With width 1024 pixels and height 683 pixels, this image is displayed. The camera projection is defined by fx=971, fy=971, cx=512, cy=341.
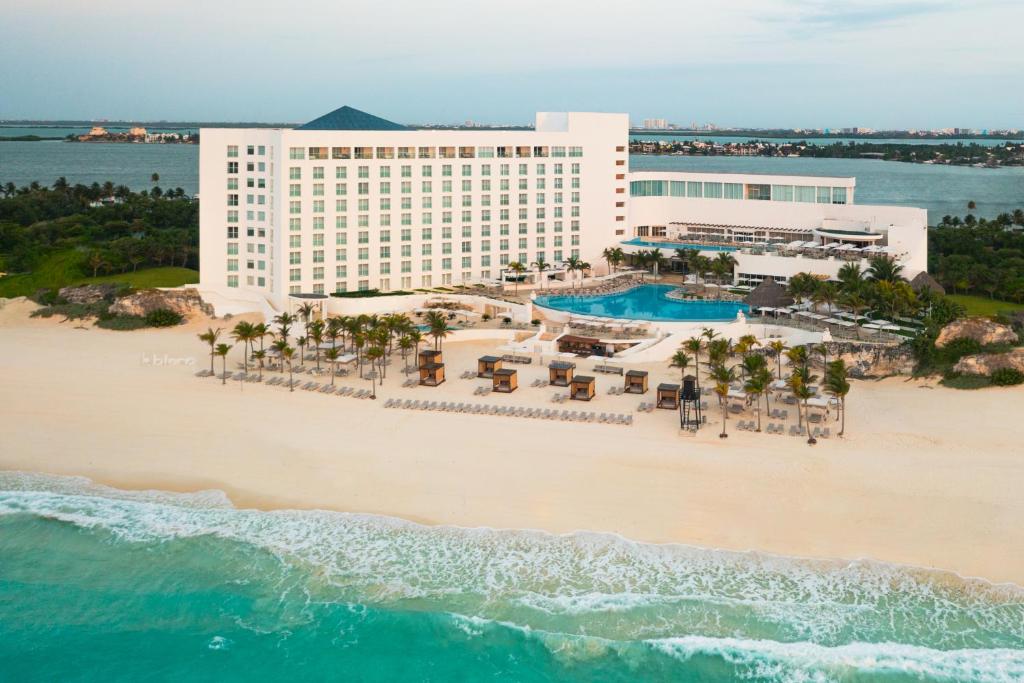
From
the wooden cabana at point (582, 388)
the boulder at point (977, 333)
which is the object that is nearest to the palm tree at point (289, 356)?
the wooden cabana at point (582, 388)

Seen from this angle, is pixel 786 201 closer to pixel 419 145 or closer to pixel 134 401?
pixel 419 145

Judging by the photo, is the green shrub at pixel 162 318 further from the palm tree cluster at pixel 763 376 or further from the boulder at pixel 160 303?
the palm tree cluster at pixel 763 376

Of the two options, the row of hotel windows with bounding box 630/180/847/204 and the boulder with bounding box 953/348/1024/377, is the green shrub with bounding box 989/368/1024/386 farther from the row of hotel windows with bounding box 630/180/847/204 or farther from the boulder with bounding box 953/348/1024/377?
the row of hotel windows with bounding box 630/180/847/204

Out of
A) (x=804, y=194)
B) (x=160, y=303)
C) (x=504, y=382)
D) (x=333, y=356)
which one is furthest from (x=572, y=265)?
(x=160, y=303)

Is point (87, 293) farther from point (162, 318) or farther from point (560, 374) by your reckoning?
point (560, 374)

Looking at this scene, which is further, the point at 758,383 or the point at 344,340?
the point at 344,340

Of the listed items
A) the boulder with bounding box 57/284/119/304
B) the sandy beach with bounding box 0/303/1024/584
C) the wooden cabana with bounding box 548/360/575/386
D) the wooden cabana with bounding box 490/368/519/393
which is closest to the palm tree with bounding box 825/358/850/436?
the sandy beach with bounding box 0/303/1024/584
